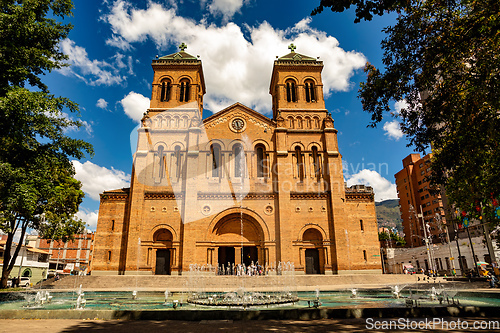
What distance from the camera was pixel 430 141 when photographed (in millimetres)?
10172

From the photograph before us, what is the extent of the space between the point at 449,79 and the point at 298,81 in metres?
25.7

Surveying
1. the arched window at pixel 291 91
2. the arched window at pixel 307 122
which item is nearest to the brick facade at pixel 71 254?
the arched window at pixel 291 91

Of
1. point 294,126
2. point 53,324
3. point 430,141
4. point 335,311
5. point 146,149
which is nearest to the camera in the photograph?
point 53,324

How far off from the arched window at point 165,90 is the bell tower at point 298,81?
12.2 m

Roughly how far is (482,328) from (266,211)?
21.6 metres

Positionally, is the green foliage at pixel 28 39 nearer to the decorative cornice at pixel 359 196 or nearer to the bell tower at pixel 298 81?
the bell tower at pixel 298 81

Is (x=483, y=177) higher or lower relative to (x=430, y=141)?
lower

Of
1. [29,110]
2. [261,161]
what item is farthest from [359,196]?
[29,110]

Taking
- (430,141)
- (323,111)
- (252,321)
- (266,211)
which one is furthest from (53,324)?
(323,111)

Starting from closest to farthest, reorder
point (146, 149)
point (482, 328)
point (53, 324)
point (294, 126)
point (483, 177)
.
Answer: point (482, 328) → point (53, 324) → point (483, 177) → point (146, 149) → point (294, 126)

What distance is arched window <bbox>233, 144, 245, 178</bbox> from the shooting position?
29.3 metres

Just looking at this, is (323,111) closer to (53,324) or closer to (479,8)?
(479,8)

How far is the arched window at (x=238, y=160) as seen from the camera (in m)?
29.3

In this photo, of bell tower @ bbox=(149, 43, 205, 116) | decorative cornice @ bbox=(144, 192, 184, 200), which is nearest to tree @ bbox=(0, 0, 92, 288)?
decorative cornice @ bbox=(144, 192, 184, 200)
